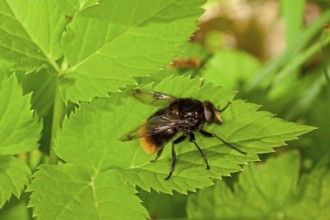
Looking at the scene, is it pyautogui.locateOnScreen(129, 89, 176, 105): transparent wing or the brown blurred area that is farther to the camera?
the brown blurred area

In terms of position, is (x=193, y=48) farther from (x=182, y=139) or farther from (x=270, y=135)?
(x=270, y=135)

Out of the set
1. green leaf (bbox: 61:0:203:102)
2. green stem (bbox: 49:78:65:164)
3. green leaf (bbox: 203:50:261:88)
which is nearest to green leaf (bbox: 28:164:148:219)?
green stem (bbox: 49:78:65:164)

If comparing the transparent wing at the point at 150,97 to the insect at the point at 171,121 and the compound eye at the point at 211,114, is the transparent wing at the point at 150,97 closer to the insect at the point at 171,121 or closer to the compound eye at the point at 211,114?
the insect at the point at 171,121

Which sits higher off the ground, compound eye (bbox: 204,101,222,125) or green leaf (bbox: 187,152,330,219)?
compound eye (bbox: 204,101,222,125)

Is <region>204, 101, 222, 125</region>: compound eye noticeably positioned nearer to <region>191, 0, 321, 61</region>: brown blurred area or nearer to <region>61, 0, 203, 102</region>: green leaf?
<region>61, 0, 203, 102</region>: green leaf

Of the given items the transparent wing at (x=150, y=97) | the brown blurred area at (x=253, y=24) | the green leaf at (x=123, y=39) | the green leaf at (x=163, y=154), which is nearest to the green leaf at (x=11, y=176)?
the green leaf at (x=163, y=154)

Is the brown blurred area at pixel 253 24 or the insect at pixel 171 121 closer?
the insect at pixel 171 121
